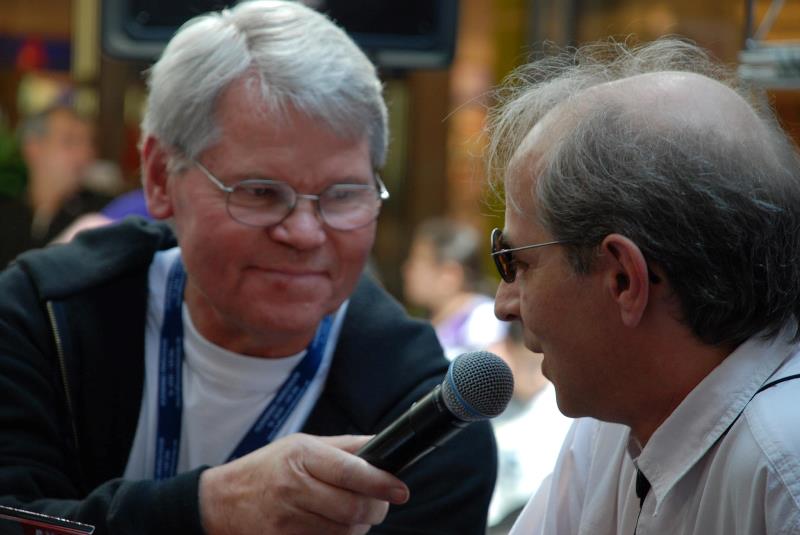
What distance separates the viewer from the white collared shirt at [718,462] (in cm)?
200

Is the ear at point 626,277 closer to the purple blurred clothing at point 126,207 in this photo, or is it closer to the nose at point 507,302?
the nose at point 507,302

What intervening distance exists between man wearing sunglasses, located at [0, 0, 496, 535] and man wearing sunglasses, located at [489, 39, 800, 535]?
0.57 metres

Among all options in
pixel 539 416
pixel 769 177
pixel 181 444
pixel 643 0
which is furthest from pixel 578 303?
pixel 643 0

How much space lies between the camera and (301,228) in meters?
2.81

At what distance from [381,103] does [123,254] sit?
2.37 feet

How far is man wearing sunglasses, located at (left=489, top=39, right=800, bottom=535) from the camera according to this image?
7.08 feet

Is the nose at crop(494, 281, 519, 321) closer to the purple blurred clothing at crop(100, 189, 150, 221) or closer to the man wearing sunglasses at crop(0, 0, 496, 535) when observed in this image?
the man wearing sunglasses at crop(0, 0, 496, 535)

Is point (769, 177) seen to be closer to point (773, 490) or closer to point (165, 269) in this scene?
point (773, 490)

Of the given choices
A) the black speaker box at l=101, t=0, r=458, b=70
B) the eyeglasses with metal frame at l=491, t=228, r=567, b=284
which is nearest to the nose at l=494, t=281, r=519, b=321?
the eyeglasses with metal frame at l=491, t=228, r=567, b=284

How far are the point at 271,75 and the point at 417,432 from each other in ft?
3.32

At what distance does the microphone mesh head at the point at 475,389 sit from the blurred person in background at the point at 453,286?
16.5 ft

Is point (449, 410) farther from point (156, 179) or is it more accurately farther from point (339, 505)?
point (156, 179)

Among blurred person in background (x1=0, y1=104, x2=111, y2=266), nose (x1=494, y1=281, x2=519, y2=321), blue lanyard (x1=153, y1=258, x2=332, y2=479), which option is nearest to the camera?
nose (x1=494, y1=281, x2=519, y2=321)

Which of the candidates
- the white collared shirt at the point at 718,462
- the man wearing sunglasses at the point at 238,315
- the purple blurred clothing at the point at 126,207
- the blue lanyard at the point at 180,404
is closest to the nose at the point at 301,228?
the man wearing sunglasses at the point at 238,315
